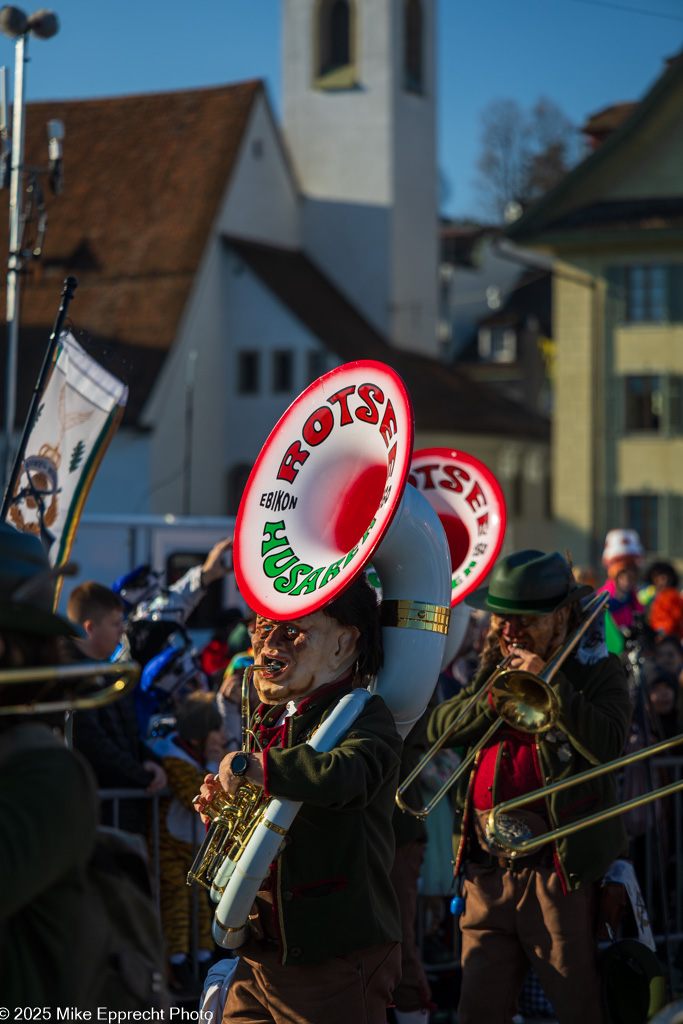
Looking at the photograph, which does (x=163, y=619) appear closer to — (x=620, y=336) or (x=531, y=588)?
(x=531, y=588)

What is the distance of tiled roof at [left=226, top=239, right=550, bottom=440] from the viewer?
32.2 m

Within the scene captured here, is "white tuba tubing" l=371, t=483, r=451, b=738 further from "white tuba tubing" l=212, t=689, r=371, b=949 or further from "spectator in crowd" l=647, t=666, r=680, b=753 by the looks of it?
"spectator in crowd" l=647, t=666, r=680, b=753

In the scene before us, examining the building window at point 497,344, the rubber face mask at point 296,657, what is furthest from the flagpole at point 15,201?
the building window at point 497,344

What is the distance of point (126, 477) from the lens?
95.9ft

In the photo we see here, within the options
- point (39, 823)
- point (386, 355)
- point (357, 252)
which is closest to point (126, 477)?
point (386, 355)

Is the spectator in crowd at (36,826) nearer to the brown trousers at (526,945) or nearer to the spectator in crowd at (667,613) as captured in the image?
the brown trousers at (526,945)

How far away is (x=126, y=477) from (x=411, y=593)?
25.9 meters

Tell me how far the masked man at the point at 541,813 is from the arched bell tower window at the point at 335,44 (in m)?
33.8

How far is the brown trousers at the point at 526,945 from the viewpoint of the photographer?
416cm

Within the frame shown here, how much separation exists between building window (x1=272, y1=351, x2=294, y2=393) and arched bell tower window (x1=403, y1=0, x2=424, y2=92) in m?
9.30

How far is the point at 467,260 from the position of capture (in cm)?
5216

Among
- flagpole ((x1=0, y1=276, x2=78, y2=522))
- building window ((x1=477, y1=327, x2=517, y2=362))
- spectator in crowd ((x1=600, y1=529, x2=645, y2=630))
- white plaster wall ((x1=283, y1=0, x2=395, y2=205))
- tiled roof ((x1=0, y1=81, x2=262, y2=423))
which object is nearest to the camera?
flagpole ((x1=0, y1=276, x2=78, y2=522))

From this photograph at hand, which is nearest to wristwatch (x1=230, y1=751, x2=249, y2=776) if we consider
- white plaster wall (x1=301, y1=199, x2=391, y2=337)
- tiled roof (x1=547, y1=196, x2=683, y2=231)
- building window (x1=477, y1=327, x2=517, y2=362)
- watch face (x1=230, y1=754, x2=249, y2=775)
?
watch face (x1=230, y1=754, x2=249, y2=775)

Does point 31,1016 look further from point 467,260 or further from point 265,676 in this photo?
point 467,260
